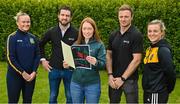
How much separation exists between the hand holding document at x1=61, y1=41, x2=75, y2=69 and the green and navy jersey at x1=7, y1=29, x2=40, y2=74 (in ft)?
1.74

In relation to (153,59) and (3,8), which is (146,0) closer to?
(3,8)

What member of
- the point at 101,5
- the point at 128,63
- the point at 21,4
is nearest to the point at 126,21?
the point at 128,63

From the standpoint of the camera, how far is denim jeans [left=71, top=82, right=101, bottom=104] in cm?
696

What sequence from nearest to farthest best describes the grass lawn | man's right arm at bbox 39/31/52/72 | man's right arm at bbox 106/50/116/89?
man's right arm at bbox 106/50/116/89 < man's right arm at bbox 39/31/52/72 < the grass lawn

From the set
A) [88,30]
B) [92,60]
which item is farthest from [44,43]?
[92,60]

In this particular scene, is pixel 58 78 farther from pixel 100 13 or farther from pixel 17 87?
pixel 100 13

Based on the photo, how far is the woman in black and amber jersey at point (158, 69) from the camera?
20.8ft

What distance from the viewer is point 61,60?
7.74 m

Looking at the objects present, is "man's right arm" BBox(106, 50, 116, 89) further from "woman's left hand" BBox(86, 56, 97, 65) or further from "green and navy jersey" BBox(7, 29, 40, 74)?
"green and navy jersey" BBox(7, 29, 40, 74)

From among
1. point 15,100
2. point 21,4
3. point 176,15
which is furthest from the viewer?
point 21,4

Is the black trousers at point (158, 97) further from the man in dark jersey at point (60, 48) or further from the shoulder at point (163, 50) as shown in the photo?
the man in dark jersey at point (60, 48)

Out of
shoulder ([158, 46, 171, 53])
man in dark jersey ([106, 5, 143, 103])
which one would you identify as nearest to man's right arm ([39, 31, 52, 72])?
man in dark jersey ([106, 5, 143, 103])

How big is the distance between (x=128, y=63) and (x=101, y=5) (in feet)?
18.5

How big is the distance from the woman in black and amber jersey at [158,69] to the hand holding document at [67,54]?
4.17 ft
